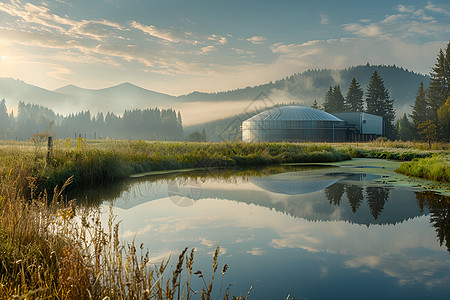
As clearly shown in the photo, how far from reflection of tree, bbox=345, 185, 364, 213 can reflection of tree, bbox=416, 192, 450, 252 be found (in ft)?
4.55

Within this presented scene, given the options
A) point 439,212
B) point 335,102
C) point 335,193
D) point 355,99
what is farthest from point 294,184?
point 355,99

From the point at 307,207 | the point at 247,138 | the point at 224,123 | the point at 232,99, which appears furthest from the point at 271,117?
the point at 232,99

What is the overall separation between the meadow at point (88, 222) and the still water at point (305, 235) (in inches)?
18.5

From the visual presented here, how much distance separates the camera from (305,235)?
5.85 meters

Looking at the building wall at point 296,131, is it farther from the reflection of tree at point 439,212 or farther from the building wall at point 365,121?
the reflection of tree at point 439,212

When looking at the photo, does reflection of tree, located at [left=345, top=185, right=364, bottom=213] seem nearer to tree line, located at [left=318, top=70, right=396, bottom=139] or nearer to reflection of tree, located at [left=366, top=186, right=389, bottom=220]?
reflection of tree, located at [left=366, top=186, right=389, bottom=220]

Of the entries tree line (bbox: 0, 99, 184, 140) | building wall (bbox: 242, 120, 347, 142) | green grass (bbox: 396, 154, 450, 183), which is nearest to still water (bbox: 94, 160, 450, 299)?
green grass (bbox: 396, 154, 450, 183)

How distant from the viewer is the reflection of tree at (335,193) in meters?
8.99

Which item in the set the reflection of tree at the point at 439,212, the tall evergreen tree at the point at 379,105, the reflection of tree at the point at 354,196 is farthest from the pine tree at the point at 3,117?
the reflection of tree at the point at 439,212

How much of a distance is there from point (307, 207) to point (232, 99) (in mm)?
151058

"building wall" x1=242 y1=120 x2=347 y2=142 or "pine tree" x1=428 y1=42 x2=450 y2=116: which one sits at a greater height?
"pine tree" x1=428 y1=42 x2=450 y2=116

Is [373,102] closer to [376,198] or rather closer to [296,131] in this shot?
[296,131]

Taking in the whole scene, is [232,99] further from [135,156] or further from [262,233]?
[262,233]

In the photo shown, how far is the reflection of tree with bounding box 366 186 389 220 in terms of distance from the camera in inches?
307
